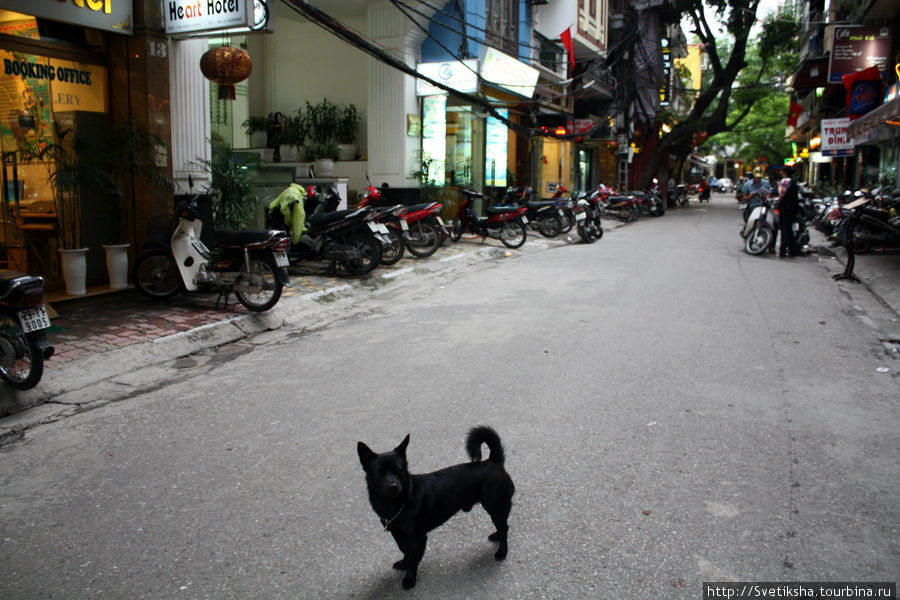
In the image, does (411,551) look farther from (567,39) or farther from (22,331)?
(567,39)

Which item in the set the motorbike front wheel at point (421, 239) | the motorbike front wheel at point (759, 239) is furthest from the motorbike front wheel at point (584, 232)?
the motorbike front wheel at point (421, 239)

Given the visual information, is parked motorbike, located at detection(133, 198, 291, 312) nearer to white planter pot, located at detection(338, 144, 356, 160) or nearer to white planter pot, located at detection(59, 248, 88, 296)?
white planter pot, located at detection(59, 248, 88, 296)

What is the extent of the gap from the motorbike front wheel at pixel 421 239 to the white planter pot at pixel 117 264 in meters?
5.46

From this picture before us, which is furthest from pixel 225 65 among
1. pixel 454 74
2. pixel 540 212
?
pixel 540 212

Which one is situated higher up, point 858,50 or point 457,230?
point 858,50

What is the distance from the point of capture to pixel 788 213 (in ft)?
45.6

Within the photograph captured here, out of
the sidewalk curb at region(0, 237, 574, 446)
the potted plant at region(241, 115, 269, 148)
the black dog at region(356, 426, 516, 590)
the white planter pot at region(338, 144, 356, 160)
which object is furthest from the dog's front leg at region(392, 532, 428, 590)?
the potted plant at region(241, 115, 269, 148)

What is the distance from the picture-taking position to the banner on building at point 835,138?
66.6 feet

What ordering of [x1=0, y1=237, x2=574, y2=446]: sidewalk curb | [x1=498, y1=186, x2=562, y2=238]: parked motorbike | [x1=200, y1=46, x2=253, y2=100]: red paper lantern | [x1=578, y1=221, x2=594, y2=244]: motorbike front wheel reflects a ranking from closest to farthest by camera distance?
[x1=0, y1=237, x2=574, y2=446]: sidewalk curb → [x1=200, y1=46, x2=253, y2=100]: red paper lantern → [x1=498, y1=186, x2=562, y2=238]: parked motorbike → [x1=578, y1=221, x2=594, y2=244]: motorbike front wheel

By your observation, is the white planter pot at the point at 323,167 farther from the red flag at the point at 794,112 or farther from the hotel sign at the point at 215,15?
the red flag at the point at 794,112

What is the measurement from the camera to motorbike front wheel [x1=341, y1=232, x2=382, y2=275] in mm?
10734

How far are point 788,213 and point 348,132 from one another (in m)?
9.93

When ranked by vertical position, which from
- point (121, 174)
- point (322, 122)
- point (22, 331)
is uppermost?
point (322, 122)

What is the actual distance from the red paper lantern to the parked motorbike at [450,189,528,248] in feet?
23.8
